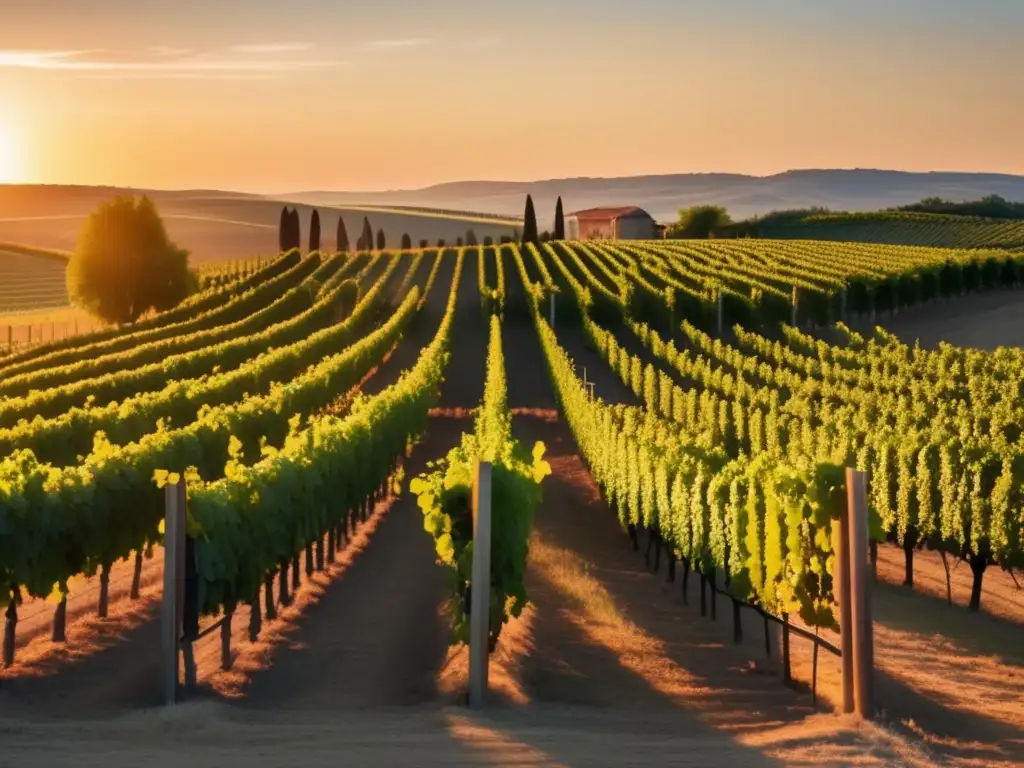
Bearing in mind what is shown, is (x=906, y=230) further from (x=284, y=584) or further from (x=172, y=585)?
(x=172, y=585)

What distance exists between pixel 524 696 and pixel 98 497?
22.3 ft

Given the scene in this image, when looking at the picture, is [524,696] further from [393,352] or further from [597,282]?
[597,282]

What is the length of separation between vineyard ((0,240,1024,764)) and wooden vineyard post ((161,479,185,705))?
0.65 metres

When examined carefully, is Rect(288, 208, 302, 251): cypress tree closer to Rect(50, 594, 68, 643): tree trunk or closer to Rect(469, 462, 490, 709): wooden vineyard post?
Rect(50, 594, 68, 643): tree trunk

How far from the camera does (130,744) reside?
11297mm

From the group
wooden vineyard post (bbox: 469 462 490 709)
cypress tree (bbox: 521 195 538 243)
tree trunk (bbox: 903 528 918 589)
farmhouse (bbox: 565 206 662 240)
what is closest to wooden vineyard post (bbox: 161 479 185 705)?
wooden vineyard post (bbox: 469 462 490 709)

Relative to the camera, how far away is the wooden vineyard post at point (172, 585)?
13266mm

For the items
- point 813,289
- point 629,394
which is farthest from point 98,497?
point 813,289

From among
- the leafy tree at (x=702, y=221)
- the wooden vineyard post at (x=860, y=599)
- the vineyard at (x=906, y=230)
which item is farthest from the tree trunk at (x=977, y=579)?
the leafy tree at (x=702, y=221)

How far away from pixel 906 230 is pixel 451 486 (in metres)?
143

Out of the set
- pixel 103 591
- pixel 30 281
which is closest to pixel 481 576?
pixel 103 591

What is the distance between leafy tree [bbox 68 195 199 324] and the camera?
91375 millimetres

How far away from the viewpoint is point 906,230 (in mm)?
149500

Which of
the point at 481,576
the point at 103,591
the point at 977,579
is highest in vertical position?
the point at 481,576
